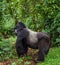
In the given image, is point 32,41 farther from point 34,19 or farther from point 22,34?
point 34,19

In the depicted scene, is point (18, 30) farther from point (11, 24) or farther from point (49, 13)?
point (11, 24)

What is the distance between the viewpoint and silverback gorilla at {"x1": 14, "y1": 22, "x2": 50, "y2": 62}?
8969 mm

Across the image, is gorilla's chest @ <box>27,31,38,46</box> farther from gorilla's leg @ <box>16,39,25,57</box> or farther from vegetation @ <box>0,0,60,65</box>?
vegetation @ <box>0,0,60,65</box>

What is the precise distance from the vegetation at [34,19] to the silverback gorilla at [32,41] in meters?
0.44

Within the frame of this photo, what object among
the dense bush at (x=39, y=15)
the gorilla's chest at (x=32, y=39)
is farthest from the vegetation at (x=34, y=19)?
the gorilla's chest at (x=32, y=39)

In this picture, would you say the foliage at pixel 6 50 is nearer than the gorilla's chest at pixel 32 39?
No

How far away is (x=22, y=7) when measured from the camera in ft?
42.3

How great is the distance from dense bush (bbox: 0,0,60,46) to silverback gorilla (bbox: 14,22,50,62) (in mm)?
1763

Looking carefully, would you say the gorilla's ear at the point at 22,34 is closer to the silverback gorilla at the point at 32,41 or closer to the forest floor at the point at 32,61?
the silverback gorilla at the point at 32,41

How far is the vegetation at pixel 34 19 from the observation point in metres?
9.98

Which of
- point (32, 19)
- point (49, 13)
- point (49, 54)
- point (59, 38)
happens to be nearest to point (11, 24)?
point (32, 19)

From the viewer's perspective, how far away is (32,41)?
918cm

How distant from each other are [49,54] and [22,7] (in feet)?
12.5

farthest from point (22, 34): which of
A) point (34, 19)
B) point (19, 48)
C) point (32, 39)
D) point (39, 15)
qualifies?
point (34, 19)
